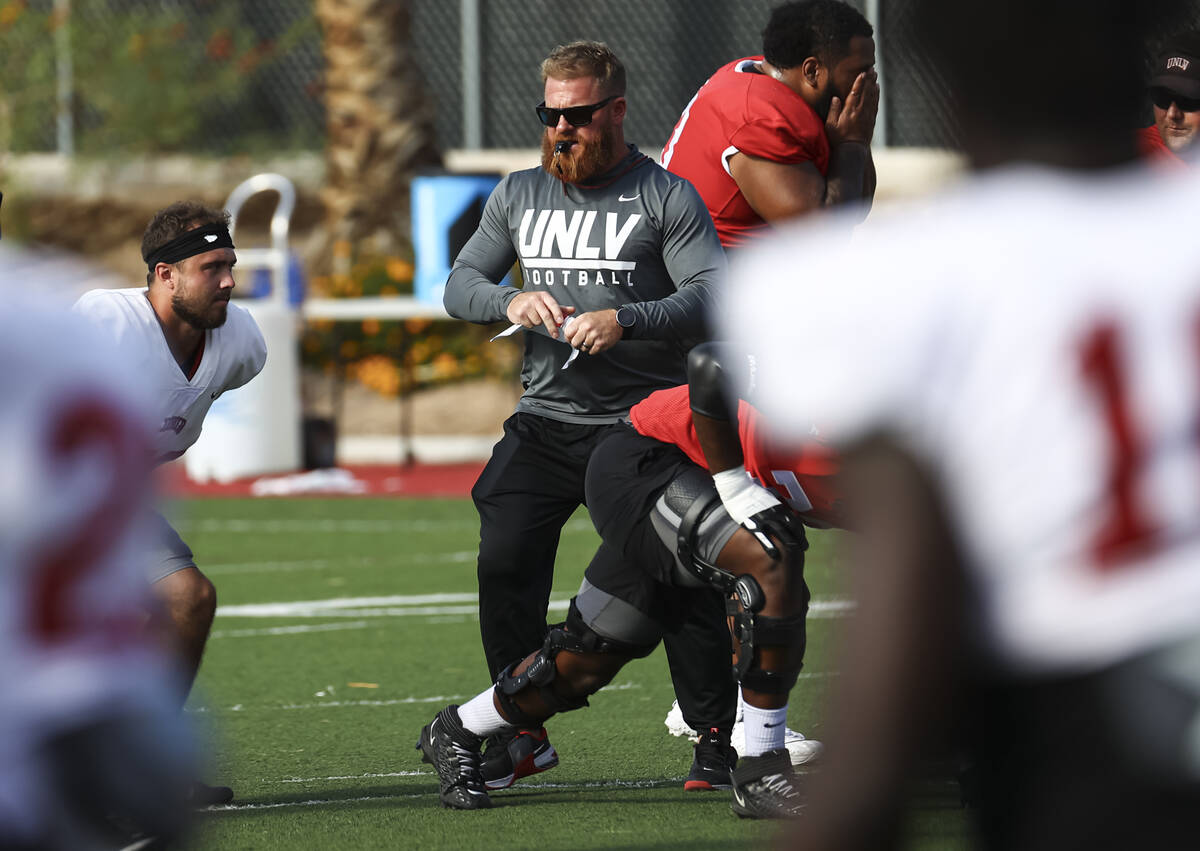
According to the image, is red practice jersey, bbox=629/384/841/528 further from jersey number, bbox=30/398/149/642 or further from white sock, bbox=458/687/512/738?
jersey number, bbox=30/398/149/642

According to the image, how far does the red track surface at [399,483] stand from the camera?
1477 centimetres

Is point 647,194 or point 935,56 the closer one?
point 935,56

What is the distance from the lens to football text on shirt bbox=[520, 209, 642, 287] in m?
6.04

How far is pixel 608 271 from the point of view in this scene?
6.05 m

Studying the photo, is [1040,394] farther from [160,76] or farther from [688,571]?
[160,76]

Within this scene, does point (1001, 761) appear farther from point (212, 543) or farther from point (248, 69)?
point (248, 69)

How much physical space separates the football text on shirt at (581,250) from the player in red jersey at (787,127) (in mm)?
418

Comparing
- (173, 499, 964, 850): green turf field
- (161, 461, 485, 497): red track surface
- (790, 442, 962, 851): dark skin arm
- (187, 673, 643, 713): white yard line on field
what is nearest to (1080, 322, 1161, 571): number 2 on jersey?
(790, 442, 962, 851): dark skin arm

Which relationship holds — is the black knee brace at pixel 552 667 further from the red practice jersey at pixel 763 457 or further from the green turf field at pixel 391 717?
the red practice jersey at pixel 763 457

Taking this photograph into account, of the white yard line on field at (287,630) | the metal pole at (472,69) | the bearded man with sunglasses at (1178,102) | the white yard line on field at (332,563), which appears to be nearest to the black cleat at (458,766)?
the bearded man with sunglasses at (1178,102)

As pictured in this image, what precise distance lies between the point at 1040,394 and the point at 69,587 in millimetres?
1019

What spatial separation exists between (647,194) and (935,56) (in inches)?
168

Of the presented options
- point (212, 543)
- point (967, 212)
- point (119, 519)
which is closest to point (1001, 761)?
point (967, 212)

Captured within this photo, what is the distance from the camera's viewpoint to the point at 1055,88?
1.78m
